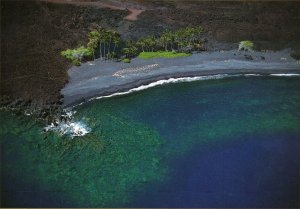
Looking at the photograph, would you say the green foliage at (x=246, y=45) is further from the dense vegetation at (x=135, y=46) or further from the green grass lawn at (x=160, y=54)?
the green grass lawn at (x=160, y=54)

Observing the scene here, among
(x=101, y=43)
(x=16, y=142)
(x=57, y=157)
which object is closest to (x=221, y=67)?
(x=101, y=43)

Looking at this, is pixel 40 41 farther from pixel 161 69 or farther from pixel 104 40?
pixel 161 69

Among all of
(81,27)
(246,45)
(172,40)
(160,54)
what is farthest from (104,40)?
(246,45)

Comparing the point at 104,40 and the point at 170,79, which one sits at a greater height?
the point at 104,40

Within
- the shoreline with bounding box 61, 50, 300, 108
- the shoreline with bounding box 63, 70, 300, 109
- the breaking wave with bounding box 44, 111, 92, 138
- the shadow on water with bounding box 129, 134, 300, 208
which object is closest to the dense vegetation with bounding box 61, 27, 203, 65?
the shoreline with bounding box 61, 50, 300, 108

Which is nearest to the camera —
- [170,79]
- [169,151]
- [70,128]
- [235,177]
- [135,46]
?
[235,177]

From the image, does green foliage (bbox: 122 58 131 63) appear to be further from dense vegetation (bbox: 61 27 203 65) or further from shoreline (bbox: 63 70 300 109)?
shoreline (bbox: 63 70 300 109)

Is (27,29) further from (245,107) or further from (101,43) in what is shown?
(245,107)
